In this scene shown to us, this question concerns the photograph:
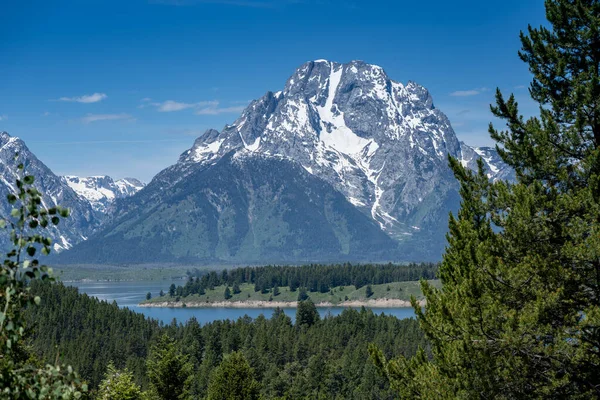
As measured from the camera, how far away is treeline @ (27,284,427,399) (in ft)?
356

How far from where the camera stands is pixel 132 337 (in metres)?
168

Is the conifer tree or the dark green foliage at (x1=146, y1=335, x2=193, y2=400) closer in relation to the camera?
the conifer tree

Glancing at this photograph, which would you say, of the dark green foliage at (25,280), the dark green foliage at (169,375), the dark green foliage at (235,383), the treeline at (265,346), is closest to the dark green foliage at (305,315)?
the treeline at (265,346)

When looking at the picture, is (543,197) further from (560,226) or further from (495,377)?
(495,377)

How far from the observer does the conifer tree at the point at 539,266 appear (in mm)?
16312

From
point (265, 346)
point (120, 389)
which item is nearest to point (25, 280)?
point (120, 389)

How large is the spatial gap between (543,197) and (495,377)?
536 cm

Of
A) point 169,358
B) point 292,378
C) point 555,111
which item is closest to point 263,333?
point 292,378

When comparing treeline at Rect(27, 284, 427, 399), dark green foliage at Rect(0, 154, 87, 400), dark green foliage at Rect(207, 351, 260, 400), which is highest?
dark green foliage at Rect(0, 154, 87, 400)

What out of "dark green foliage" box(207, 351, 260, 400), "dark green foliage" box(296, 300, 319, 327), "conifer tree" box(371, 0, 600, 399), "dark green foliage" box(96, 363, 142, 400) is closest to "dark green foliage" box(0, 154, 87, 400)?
"conifer tree" box(371, 0, 600, 399)

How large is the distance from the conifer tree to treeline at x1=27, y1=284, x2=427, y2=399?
7889 centimetres

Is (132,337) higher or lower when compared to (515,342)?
lower

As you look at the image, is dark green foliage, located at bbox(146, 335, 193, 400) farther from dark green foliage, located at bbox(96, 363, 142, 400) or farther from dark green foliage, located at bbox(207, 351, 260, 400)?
dark green foliage, located at bbox(96, 363, 142, 400)

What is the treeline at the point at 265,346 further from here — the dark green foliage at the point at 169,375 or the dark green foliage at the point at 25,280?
the dark green foliage at the point at 25,280
